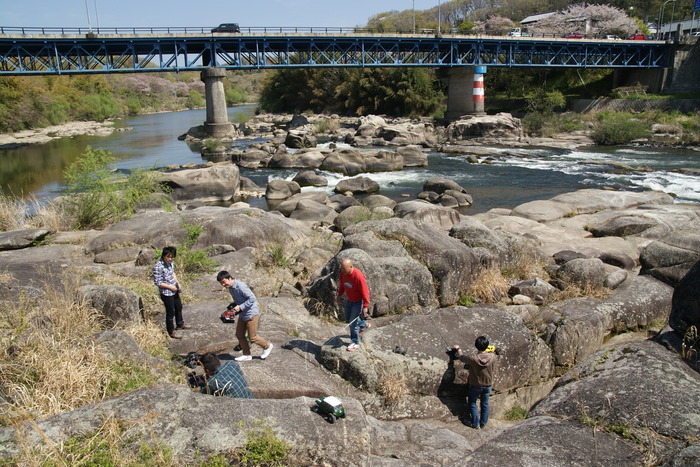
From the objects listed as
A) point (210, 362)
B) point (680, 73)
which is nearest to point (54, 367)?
point (210, 362)

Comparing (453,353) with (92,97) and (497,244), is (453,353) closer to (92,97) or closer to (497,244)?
(497,244)

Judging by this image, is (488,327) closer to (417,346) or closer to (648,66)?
(417,346)

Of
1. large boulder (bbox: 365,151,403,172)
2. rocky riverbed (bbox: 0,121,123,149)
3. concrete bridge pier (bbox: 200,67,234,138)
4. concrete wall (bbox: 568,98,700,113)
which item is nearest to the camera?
large boulder (bbox: 365,151,403,172)

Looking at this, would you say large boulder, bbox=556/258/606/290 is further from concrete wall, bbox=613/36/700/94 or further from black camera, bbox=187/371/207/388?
concrete wall, bbox=613/36/700/94

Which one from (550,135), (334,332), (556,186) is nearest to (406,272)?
(334,332)

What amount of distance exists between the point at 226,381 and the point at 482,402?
3.64 meters

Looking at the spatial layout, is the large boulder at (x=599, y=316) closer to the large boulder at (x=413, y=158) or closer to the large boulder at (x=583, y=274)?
the large boulder at (x=583, y=274)

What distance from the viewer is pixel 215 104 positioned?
50000 mm

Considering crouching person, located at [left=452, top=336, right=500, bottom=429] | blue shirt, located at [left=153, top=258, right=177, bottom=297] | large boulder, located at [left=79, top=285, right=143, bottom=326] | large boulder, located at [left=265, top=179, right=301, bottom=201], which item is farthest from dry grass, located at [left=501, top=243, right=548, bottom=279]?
large boulder, located at [left=265, top=179, right=301, bottom=201]

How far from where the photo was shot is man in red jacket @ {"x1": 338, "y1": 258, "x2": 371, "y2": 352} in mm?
7961

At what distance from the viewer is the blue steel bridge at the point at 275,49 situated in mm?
43812

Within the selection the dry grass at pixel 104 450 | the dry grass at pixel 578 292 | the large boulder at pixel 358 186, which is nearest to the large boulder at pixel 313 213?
the large boulder at pixel 358 186

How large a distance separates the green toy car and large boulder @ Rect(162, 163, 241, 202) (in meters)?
21.3

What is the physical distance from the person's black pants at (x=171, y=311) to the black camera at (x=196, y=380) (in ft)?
5.33
